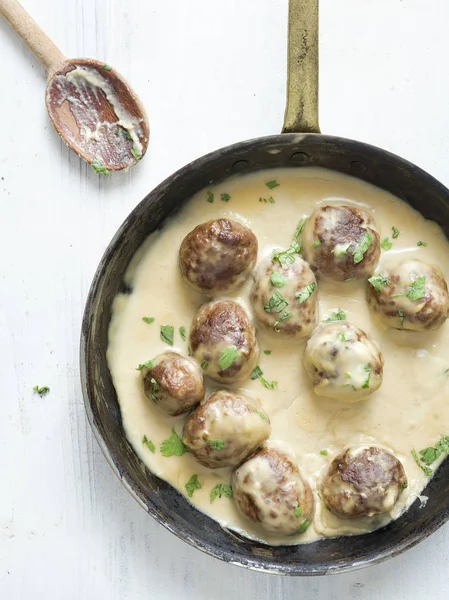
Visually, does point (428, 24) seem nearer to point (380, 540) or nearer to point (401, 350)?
point (401, 350)

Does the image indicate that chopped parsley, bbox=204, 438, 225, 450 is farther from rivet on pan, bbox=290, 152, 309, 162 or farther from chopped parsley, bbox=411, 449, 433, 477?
rivet on pan, bbox=290, 152, 309, 162

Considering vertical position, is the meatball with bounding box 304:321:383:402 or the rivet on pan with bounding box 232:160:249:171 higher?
the rivet on pan with bounding box 232:160:249:171

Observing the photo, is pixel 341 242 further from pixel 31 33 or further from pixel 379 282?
pixel 31 33

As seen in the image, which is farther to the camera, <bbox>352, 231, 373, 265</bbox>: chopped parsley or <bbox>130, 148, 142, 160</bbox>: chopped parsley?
<bbox>130, 148, 142, 160</bbox>: chopped parsley

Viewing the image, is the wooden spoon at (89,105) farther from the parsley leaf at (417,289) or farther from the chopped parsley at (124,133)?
the parsley leaf at (417,289)

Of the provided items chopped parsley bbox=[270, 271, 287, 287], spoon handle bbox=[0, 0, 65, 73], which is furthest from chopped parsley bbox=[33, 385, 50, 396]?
spoon handle bbox=[0, 0, 65, 73]

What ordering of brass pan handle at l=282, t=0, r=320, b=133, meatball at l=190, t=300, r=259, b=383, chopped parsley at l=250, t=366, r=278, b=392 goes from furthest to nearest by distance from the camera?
chopped parsley at l=250, t=366, r=278, b=392 → meatball at l=190, t=300, r=259, b=383 → brass pan handle at l=282, t=0, r=320, b=133

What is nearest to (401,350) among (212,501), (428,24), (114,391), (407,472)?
(407,472)
